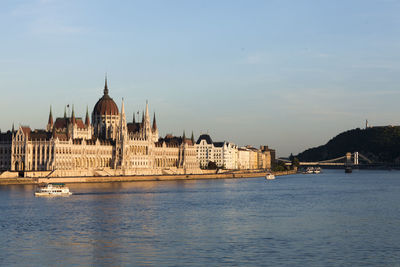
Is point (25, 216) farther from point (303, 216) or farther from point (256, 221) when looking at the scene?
point (303, 216)

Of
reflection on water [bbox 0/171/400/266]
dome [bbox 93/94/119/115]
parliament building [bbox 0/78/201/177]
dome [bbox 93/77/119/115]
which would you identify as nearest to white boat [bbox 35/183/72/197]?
reflection on water [bbox 0/171/400/266]

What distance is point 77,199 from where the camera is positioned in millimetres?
79500

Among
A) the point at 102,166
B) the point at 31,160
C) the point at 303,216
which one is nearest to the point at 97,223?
the point at 303,216

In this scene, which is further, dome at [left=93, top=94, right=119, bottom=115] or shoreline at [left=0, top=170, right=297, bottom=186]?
dome at [left=93, top=94, right=119, bottom=115]

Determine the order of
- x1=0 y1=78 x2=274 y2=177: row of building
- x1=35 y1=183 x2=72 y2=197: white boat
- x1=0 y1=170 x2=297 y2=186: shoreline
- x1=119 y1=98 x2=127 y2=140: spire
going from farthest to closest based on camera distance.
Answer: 1. x1=119 y1=98 x2=127 y2=140: spire
2. x1=0 y1=78 x2=274 y2=177: row of building
3. x1=0 y1=170 x2=297 y2=186: shoreline
4. x1=35 y1=183 x2=72 y2=197: white boat

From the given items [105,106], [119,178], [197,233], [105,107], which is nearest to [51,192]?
[197,233]

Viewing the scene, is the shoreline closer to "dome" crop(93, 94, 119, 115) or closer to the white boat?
the white boat

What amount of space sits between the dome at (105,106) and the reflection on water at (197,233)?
9711 centimetres

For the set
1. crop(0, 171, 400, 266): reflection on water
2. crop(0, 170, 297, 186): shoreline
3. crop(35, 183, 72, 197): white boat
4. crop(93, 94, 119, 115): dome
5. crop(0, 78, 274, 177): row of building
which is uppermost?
crop(93, 94, 119, 115): dome

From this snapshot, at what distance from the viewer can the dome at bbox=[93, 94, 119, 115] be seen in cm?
17149

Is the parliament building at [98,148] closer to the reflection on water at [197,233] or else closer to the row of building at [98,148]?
the row of building at [98,148]

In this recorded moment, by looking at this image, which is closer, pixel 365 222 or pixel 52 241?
pixel 52 241

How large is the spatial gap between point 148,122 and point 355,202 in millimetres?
104284

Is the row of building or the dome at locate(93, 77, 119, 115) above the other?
the dome at locate(93, 77, 119, 115)
